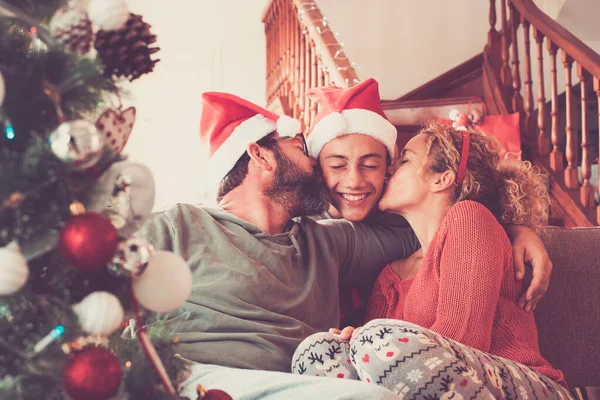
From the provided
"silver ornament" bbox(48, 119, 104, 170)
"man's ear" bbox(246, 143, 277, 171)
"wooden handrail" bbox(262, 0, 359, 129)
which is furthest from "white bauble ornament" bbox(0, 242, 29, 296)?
"wooden handrail" bbox(262, 0, 359, 129)

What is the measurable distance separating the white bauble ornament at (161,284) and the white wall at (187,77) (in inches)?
149

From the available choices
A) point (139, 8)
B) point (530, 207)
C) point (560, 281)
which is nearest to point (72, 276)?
point (530, 207)

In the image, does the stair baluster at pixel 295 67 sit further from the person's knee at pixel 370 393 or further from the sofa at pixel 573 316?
the person's knee at pixel 370 393

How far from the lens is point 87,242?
61 centimetres

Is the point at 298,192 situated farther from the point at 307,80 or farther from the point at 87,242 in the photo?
the point at 307,80

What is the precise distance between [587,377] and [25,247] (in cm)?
163

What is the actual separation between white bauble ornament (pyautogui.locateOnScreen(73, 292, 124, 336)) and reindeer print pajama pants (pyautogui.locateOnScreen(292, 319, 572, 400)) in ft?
2.28

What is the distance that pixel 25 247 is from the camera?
2.10 ft

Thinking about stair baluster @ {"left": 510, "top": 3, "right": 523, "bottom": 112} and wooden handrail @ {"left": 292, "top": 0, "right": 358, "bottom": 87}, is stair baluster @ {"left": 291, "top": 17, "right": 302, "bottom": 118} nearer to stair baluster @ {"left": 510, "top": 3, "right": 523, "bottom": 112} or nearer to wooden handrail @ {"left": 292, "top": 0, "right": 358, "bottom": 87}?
wooden handrail @ {"left": 292, "top": 0, "right": 358, "bottom": 87}

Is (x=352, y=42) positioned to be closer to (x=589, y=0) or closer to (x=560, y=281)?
(x=589, y=0)

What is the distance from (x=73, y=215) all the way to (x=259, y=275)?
94 centimetres

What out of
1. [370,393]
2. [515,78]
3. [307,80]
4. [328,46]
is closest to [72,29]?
[370,393]

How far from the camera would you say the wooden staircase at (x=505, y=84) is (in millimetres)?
3033

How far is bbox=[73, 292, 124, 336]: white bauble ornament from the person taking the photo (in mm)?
635
